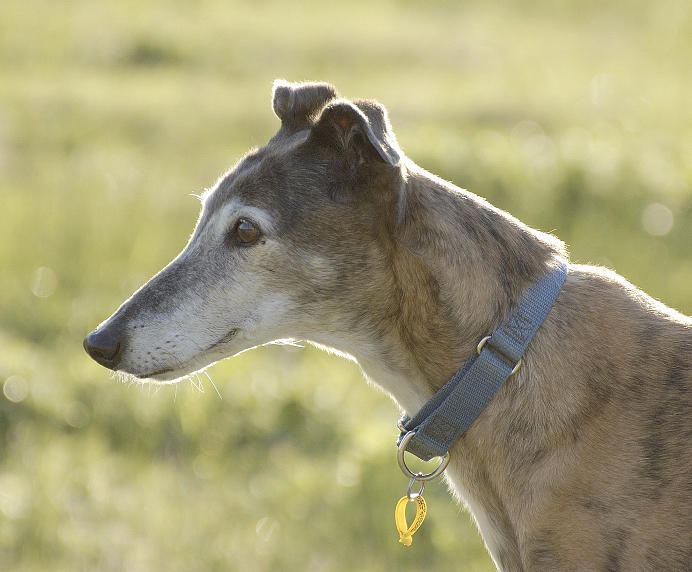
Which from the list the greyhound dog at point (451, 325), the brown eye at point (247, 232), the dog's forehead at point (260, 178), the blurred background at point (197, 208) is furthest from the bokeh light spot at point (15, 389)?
the brown eye at point (247, 232)

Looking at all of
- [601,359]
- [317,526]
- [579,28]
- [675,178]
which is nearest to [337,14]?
[579,28]

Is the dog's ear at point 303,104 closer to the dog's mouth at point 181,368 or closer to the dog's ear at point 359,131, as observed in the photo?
the dog's ear at point 359,131

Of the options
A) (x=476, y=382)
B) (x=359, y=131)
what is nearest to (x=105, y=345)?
(x=359, y=131)

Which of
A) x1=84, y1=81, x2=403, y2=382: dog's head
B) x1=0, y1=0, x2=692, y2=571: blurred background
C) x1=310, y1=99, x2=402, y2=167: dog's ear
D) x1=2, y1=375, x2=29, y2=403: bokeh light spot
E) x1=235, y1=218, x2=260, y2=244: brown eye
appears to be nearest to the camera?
x1=310, y1=99, x2=402, y2=167: dog's ear

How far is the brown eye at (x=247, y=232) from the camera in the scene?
368 cm

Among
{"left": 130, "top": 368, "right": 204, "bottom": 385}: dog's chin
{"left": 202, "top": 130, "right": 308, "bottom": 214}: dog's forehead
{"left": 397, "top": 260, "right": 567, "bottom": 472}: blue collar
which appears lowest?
{"left": 130, "top": 368, "right": 204, "bottom": 385}: dog's chin

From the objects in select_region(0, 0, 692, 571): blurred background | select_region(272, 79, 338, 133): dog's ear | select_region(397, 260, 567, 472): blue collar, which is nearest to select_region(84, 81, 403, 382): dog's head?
select_region(272, 79, 338, 133): dog's ear

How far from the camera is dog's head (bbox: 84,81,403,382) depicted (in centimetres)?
358

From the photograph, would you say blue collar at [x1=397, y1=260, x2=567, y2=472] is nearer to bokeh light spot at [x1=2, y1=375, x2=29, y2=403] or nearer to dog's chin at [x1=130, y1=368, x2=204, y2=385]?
dog's chin at [x1=130, y1=368, x2=204, y2=385]

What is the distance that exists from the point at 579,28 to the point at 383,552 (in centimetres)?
1984

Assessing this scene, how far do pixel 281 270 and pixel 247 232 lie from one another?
0.20 meters

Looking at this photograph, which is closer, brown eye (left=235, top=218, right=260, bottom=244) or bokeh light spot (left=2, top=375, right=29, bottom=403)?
brown eye (left=235, top=218, right=260, bottom=244)

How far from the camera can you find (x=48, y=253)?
8.66m

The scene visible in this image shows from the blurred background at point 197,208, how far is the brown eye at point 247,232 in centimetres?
206
